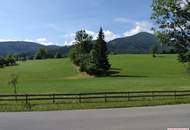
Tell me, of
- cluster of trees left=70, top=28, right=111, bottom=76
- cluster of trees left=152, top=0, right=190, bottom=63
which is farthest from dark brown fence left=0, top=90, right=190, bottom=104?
cluster of trees left=70, top=28, right=111, bottom=76

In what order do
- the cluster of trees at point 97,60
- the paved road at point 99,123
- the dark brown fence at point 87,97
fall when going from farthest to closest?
1. the cluster of trees at point 97,60
2. the dark brown fence at point 87,97
3. the paved road at point 99,123

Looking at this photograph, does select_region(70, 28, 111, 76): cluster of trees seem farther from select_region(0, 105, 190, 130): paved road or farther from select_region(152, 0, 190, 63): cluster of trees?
select_region(0, 105, 190, 130): paved road

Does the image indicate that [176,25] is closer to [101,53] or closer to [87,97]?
[87,97]

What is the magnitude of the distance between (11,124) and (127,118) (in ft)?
17.8

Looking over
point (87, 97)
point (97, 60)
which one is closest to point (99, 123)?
point (87, 97)

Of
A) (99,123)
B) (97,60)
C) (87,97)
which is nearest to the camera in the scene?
(99,123)

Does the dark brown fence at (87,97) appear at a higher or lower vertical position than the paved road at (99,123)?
lower

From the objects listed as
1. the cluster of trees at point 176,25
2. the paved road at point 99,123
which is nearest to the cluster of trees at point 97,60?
the cluster of trees at point 176,25

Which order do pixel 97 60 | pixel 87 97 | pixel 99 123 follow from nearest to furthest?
pixel 99 123
pixel 87 97
pixel 97 60

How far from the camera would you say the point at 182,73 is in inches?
4008

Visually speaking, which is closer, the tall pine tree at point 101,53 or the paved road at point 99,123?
the paved road at point 99,123

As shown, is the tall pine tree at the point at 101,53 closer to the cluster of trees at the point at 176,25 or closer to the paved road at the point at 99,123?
the cluster of trees at the point at 176,25

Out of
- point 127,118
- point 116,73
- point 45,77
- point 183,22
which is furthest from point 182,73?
point 127,118

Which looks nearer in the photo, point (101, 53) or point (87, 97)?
point (87, 97)
